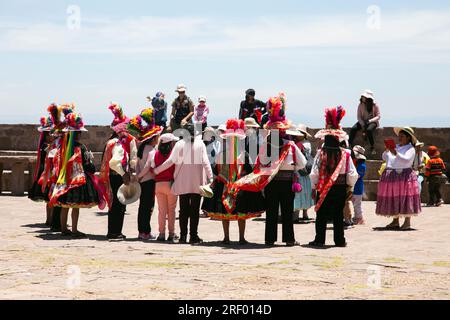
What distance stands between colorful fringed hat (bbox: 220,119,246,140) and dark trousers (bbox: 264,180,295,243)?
80cm

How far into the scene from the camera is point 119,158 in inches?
553

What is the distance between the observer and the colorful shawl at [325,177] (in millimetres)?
13305

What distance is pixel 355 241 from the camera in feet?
47.1

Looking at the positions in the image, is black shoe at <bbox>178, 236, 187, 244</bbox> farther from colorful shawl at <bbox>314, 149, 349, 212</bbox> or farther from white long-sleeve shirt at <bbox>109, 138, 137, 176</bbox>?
colorful shawl at <bbox>314, 149, 349, 212</bbox>

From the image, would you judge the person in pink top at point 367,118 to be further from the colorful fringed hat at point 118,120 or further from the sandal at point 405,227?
the colorful fringed hat at point 118,120

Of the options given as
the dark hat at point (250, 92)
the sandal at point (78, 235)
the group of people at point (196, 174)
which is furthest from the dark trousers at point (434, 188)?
the sandal at point (78, 235)

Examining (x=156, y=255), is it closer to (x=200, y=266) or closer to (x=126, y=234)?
(x=200, y=266)

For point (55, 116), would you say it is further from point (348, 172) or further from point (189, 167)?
point (348, 172)

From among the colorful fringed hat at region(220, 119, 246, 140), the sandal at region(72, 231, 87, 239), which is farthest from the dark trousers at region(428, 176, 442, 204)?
the sandal at region(72, 231, 87, 239)

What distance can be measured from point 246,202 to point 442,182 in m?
9.93

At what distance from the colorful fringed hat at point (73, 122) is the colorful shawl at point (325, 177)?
143 inches

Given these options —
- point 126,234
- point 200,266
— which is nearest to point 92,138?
point 126,234

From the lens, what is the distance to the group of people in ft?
43.9

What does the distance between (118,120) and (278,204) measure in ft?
8.76
